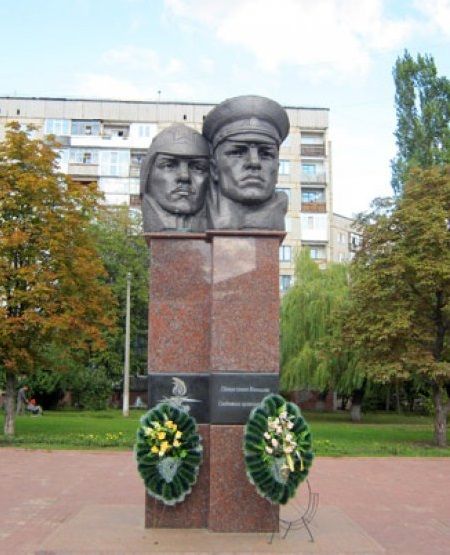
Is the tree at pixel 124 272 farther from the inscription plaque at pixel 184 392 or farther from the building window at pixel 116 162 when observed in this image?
the inscription plaque at pixel 184 392

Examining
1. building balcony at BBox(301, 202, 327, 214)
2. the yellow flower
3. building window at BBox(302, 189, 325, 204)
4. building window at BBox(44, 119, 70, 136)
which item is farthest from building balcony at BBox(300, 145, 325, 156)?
the yellow flower

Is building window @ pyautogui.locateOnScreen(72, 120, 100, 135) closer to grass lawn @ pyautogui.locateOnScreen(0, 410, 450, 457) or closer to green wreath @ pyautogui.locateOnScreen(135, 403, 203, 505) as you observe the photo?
grass lawn @ pyautogui.locateOnScreen(0, 410, 450, 457)

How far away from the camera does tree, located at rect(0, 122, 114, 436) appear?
57.9ft

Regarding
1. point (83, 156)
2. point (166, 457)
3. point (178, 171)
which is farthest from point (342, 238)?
point (166, 457)

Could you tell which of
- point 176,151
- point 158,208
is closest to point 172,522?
point 158,208

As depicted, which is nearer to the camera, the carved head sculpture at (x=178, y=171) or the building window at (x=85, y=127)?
the carved head sculpture at (x=178, y=171)

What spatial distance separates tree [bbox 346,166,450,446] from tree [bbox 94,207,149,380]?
2106cm

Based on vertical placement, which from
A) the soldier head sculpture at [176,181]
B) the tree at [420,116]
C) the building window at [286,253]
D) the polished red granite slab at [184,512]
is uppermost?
the tree at [420,116]

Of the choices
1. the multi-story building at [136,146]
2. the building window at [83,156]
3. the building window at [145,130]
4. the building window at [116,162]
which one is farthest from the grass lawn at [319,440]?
the building window at [145,130]

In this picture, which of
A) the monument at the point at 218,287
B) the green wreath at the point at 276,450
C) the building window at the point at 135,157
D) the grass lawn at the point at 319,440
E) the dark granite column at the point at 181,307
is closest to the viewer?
the green wreath at the point at 276,450

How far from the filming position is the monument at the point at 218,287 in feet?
23.9

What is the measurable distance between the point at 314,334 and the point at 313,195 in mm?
21627

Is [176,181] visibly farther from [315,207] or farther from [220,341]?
[315,207]

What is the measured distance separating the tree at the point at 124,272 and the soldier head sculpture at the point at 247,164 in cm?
3058
